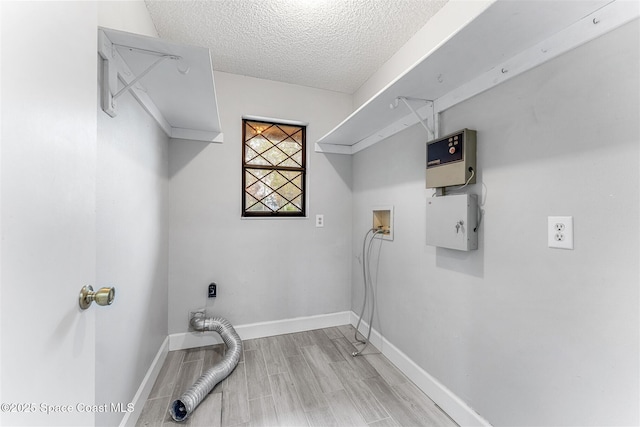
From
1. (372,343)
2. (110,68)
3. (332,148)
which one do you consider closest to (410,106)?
(332,148)

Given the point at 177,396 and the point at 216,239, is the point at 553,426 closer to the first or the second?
the point at 177,396

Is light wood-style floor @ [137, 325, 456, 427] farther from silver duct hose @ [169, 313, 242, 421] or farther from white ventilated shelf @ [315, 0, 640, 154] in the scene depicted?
white ventilated shelf @ [315, 0, 640, 154]

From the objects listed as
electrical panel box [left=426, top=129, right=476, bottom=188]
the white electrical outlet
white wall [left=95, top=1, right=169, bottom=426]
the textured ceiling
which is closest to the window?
the textured ceiling

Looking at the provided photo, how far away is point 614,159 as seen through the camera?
2.90 feet

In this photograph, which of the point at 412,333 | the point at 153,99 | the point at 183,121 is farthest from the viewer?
the point at 183,121

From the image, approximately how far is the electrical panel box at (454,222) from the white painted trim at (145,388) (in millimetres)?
1882

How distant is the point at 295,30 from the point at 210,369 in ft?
7.84

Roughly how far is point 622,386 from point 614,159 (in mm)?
753

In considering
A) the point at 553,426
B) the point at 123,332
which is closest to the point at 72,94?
the point at 123,332

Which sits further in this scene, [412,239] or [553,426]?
[412,239]

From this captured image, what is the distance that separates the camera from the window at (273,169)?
2.51 m

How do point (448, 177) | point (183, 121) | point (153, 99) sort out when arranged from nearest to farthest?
point (448, 177), point (153, 99), point (183, 121)

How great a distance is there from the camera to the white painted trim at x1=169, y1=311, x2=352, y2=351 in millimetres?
2248

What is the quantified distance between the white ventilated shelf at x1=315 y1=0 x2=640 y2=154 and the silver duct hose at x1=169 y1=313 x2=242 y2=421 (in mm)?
2021
